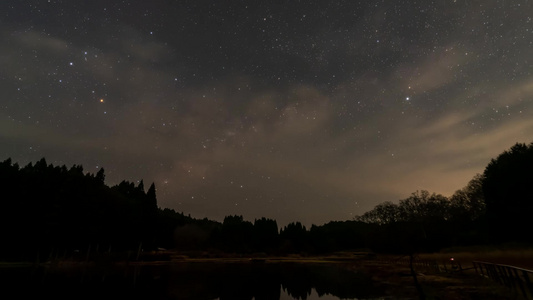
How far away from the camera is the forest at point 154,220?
67.3m

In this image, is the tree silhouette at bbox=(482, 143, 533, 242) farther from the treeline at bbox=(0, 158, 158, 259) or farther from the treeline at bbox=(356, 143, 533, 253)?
the treeline at bbox=(0, 158, 158, 259)

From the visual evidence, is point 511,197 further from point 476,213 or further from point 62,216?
point 62,216

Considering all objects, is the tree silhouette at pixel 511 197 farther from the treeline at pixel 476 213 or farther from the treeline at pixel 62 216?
the treeline at pixel 62 216

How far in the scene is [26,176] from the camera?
84.1 m

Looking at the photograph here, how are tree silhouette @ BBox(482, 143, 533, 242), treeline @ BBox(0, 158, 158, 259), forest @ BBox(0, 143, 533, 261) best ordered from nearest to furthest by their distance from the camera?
tree silhouette @ BBox(482, 143, 533, 242)
forest @ BBox(0, 143, 533, 261)
treeline @ BBox(0, 158, 158, 259)

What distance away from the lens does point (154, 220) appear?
109438mm

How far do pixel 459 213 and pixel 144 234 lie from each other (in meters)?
99.0

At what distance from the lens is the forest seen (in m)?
67.3

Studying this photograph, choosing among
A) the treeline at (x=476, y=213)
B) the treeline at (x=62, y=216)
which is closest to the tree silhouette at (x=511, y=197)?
the treeline at (x=476, y=213)

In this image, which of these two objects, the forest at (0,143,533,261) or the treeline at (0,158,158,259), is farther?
the treeline at (0,158,158,259)

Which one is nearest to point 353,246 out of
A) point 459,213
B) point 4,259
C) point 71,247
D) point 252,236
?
point 252,236

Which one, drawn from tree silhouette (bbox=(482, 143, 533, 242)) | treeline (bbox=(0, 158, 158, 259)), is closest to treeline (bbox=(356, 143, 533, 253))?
tree silhouette (bbox=(482, 143, 533, 242))

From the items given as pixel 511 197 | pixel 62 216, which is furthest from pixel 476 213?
pixel 62 216

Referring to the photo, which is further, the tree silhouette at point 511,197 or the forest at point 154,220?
→ the forest at point 154,220
